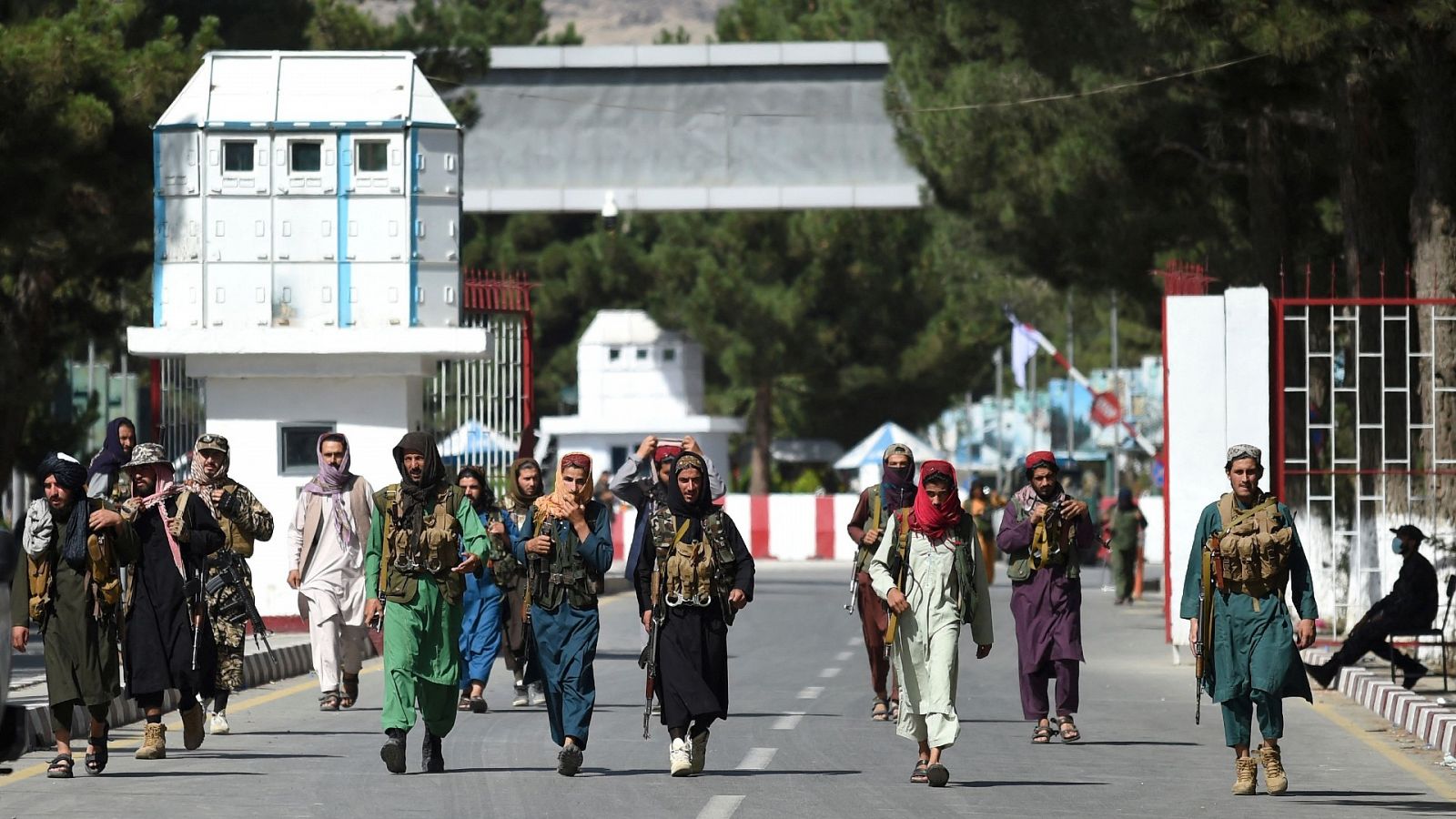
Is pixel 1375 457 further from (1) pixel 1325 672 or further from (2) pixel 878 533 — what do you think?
(2) pixel 878 533

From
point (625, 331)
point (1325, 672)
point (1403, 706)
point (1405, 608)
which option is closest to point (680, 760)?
point (1403, 706)

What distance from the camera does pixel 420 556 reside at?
12.6 meters

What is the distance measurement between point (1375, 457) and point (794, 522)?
23.8 metres

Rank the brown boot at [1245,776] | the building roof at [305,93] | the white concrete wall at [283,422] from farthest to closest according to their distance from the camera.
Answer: the building roof at [305,93] < the white concrete wall at [283,422] < the brown boot at [1245,776]

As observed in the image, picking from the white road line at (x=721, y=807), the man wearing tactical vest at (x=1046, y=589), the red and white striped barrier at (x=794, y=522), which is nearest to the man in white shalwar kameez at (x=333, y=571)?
the man wearing tactical vest at (x=1046, y=589)

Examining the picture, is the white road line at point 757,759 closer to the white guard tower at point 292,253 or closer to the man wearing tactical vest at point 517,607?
the man wearing tactical vest at point 517,607

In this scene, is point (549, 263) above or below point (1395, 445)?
above

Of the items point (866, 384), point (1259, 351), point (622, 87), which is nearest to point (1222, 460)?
point (1259, 351)

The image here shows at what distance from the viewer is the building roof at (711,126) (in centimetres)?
3969

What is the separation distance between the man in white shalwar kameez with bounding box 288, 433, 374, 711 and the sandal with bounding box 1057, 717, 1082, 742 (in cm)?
481

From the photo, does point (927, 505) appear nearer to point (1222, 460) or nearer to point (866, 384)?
point (1222, 460)

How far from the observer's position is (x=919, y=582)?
12.7 m

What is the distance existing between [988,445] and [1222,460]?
7898cm

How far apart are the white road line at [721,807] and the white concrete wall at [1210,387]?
9.37 m
